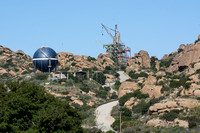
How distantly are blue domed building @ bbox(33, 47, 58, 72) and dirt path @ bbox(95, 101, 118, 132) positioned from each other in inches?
1316

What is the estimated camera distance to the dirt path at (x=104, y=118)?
56.5 meters

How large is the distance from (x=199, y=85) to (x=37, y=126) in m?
28.8

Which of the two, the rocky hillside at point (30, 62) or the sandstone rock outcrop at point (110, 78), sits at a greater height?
the rocky hillside at point (30, 62)

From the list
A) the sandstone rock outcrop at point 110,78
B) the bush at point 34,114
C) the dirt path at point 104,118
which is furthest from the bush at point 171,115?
the sandstone rock outcrop at point 110,78

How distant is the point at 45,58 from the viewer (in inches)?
4038

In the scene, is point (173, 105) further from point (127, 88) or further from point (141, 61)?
point (141, 61)

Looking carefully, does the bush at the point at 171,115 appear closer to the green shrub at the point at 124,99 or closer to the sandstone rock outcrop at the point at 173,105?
the sandstone rock outcrop at the point at 173,105

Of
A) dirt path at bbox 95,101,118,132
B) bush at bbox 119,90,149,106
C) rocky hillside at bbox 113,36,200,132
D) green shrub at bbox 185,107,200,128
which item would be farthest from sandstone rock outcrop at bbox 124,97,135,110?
green shrub at bbox 185,107,200,128

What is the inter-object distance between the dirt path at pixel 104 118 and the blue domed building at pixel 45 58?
33.4 m

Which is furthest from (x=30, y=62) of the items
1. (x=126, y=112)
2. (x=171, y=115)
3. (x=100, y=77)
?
(x=171, y=115)

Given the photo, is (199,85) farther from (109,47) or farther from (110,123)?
(109,47)

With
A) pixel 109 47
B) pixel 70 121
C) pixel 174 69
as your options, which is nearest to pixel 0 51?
pixel 109 47

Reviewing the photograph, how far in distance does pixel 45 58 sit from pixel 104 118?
43579mm

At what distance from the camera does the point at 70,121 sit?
40688mm
